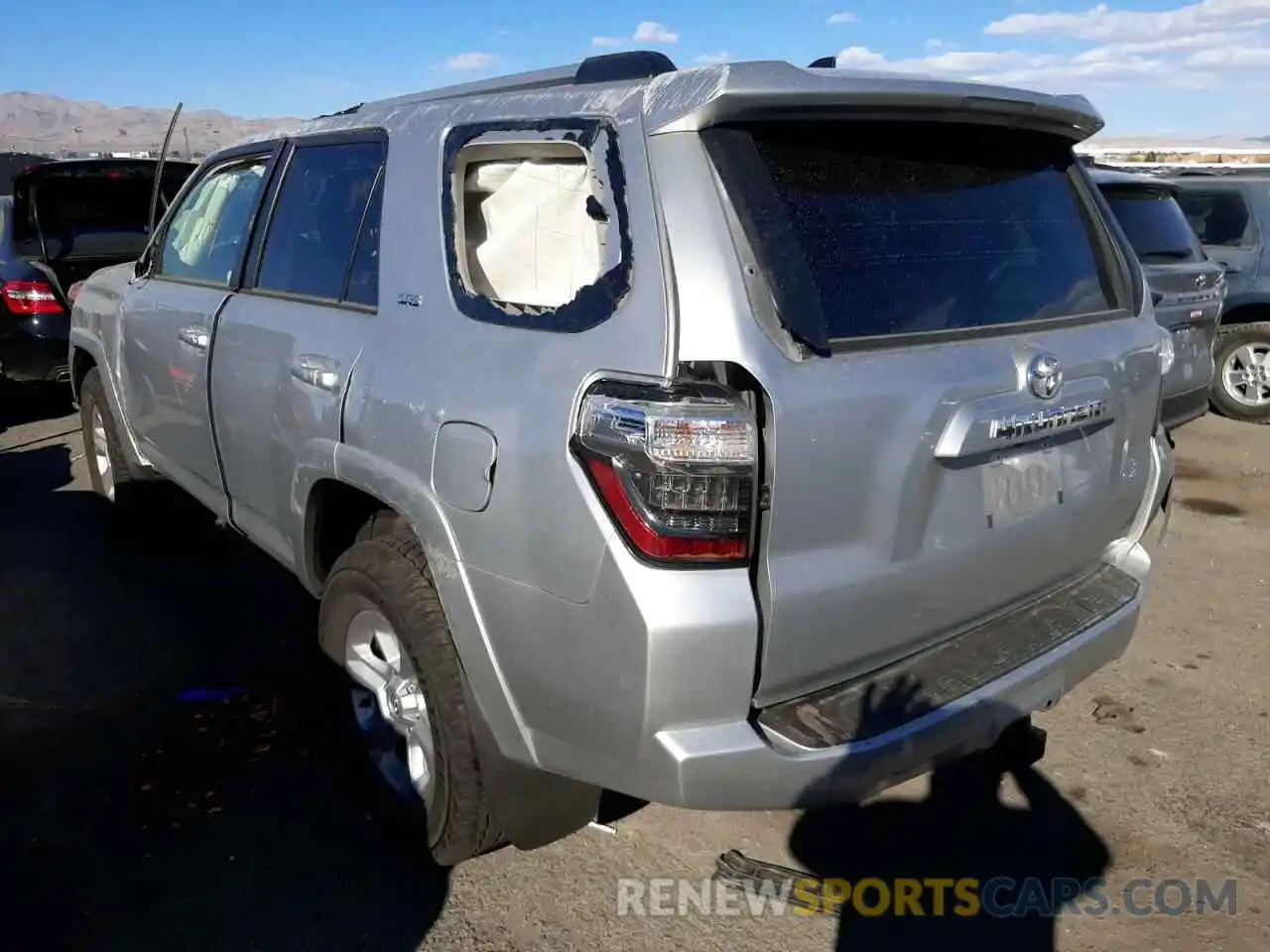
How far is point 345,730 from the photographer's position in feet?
10.1

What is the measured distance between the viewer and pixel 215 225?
4.08 meters

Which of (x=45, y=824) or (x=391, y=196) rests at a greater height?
(x=391, y=196)

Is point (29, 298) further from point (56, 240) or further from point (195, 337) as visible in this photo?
point (195, 337)

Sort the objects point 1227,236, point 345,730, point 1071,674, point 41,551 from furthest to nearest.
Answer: point 1227,236
point 41,551
point 345,730
point 1071,674

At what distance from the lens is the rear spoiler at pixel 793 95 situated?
6.71 feet

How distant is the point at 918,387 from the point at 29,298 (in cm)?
723

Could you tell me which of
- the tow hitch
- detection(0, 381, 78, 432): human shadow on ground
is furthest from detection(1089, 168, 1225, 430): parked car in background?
detection(0, 381, 78, 432): human shadow on ground

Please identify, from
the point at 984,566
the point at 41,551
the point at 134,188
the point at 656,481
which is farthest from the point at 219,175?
the point at 134,188

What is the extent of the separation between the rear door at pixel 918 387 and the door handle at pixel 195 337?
2306 millimetres

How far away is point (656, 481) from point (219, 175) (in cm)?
302

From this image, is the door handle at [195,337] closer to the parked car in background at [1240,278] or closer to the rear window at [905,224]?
the rear window at [905,224]

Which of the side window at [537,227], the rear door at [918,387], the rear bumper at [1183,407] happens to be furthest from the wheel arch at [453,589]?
the rear bumper at [1183,407]

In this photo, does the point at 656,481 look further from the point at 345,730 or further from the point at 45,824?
the point at 45,824

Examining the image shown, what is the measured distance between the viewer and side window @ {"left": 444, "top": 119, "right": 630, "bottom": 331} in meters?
2.19
